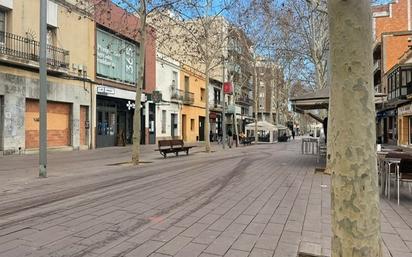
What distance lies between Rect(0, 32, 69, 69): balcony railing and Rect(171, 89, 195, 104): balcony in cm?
1730

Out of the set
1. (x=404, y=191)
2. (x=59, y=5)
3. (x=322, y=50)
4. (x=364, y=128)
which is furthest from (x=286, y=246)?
(x=59, y=5)

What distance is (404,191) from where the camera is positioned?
31.6 feet

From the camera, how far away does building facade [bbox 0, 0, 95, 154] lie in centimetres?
1928

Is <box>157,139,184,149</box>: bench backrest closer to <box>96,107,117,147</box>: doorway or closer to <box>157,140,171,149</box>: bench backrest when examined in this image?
<box>157,140,171,149</box>: bench backrest

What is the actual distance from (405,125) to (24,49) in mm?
29916

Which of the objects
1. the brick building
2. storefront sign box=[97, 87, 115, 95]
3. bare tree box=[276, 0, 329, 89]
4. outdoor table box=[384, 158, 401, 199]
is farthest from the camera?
the brick building

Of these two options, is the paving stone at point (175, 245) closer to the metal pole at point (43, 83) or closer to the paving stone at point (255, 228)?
the paving stone at point (255, 228)

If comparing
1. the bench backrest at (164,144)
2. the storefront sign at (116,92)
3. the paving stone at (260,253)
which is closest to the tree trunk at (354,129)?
the paving stone at (260,253)

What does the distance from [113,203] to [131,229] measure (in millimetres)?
1986

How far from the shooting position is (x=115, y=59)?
29641 millimetres

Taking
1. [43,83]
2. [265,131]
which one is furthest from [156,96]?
[265,131]

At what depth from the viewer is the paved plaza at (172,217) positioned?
15.8 ft

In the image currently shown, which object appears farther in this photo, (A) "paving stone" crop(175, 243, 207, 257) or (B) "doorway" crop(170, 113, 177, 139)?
(B) "doorway" crop(170, 113, 177, 139)

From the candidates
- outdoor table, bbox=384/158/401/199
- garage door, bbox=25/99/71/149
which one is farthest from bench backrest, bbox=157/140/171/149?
outdoor table, bbox=384/158/401/199
